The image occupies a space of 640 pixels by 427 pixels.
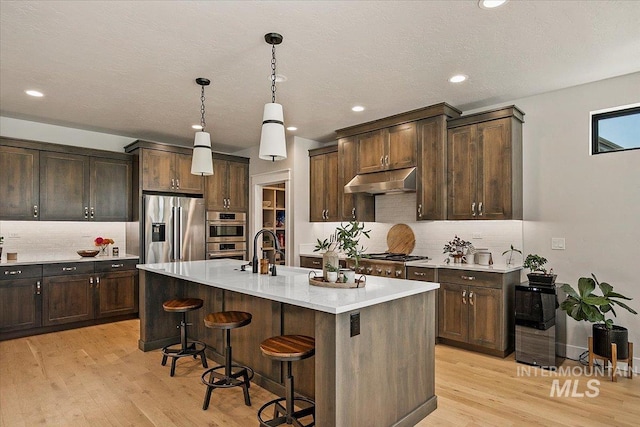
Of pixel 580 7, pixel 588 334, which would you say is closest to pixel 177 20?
pixel 580 7

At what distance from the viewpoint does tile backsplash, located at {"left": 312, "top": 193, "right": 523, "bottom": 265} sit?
432 cm

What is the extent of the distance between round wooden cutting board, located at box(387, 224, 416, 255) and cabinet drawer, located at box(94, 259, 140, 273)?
3.70 meters

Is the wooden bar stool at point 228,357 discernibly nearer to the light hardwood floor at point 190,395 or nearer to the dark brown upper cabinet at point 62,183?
the light hardwood floor at point 190,395

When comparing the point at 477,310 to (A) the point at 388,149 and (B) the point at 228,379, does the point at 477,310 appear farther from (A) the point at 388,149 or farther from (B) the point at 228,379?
(B) the point at 228,379

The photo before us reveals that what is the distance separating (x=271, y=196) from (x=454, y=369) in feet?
17.1

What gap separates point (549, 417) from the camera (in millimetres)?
2666

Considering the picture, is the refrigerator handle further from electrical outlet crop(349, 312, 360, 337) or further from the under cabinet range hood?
electrical outlet crop(349, 312, 360, 337)

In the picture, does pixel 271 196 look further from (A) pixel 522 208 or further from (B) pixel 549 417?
(B) pixel 549 417

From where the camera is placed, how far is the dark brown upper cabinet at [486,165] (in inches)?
157

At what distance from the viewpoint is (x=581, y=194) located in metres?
3.83

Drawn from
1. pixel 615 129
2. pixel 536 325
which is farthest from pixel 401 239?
pixel 615 129

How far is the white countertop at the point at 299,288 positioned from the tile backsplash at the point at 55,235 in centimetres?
275

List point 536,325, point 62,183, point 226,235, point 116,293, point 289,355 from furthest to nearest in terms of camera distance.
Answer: point 226,235 → point 116,293 → point 62,183 → point 536,325 → point 289,355

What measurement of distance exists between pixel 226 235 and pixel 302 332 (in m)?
4.02
